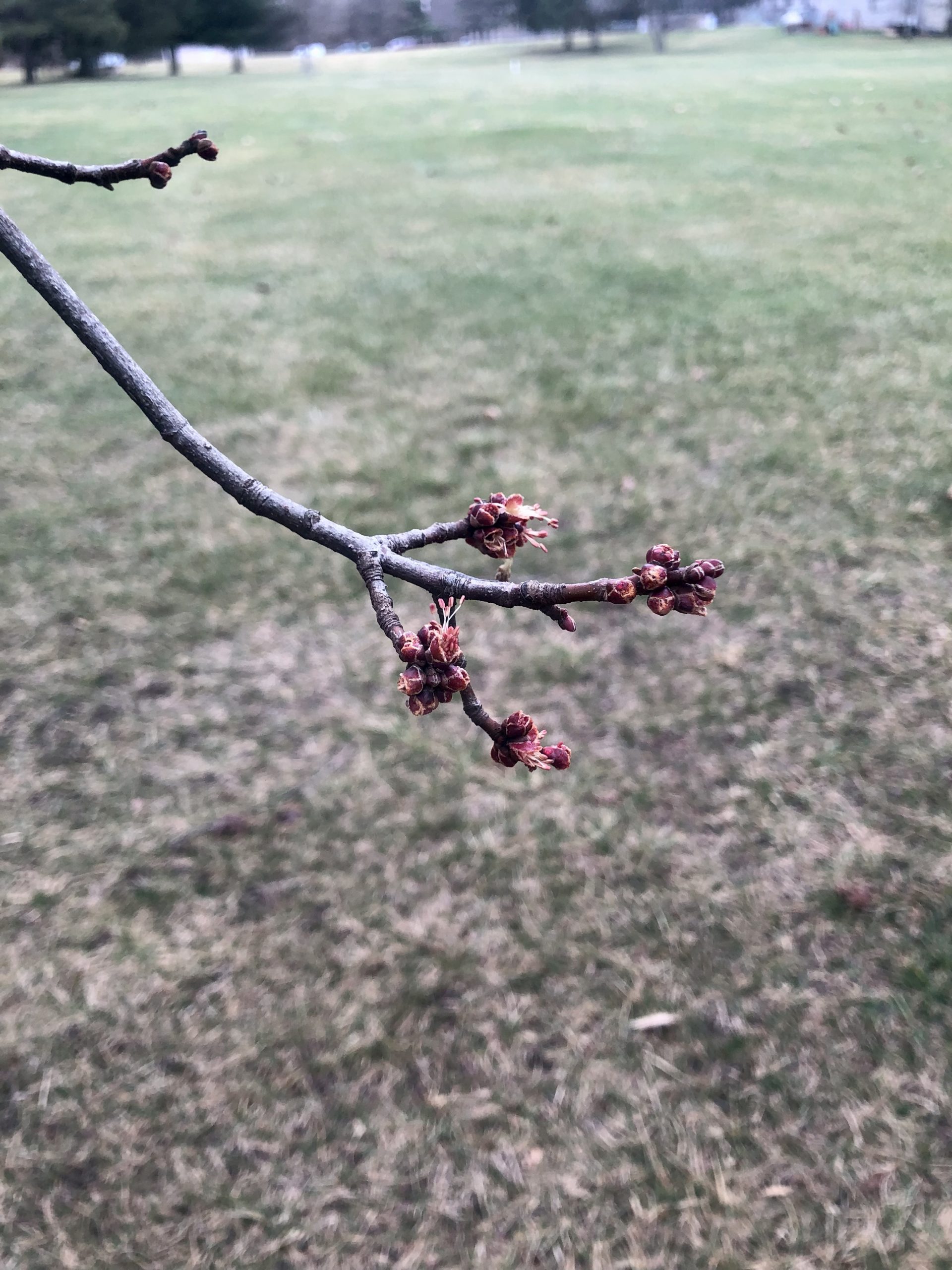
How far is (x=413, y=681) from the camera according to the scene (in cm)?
78

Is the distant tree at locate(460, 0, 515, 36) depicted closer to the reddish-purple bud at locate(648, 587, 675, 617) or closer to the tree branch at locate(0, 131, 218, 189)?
the tree branch at locate(0, 131, 218, 189)

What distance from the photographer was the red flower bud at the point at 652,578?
0.81m

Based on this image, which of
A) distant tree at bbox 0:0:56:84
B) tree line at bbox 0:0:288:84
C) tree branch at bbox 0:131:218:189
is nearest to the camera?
tree branch at bbox 0:131:218:189

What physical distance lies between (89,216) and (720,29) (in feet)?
111

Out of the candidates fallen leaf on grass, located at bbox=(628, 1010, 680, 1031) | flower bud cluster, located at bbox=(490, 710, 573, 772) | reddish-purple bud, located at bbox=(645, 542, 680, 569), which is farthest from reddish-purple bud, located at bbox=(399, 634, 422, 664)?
fallen leaf on grass, located at bbox=(628, 1010, 680, 1031)

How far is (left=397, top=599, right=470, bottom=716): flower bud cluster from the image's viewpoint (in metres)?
0.79

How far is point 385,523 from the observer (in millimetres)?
4598

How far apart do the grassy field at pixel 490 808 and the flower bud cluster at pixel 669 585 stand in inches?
80.3

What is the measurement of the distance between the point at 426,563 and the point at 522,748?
26 centimetres

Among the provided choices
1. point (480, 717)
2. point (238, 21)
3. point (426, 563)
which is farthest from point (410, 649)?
point (238, 21)

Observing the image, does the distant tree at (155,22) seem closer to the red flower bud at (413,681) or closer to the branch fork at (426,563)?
the branch fork at (426,563)

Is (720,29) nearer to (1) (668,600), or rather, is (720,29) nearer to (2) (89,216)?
(2) (89,216)

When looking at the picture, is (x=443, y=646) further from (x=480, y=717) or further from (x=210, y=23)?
(x=210, y=23)

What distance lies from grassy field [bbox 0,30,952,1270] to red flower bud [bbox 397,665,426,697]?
203 cm
